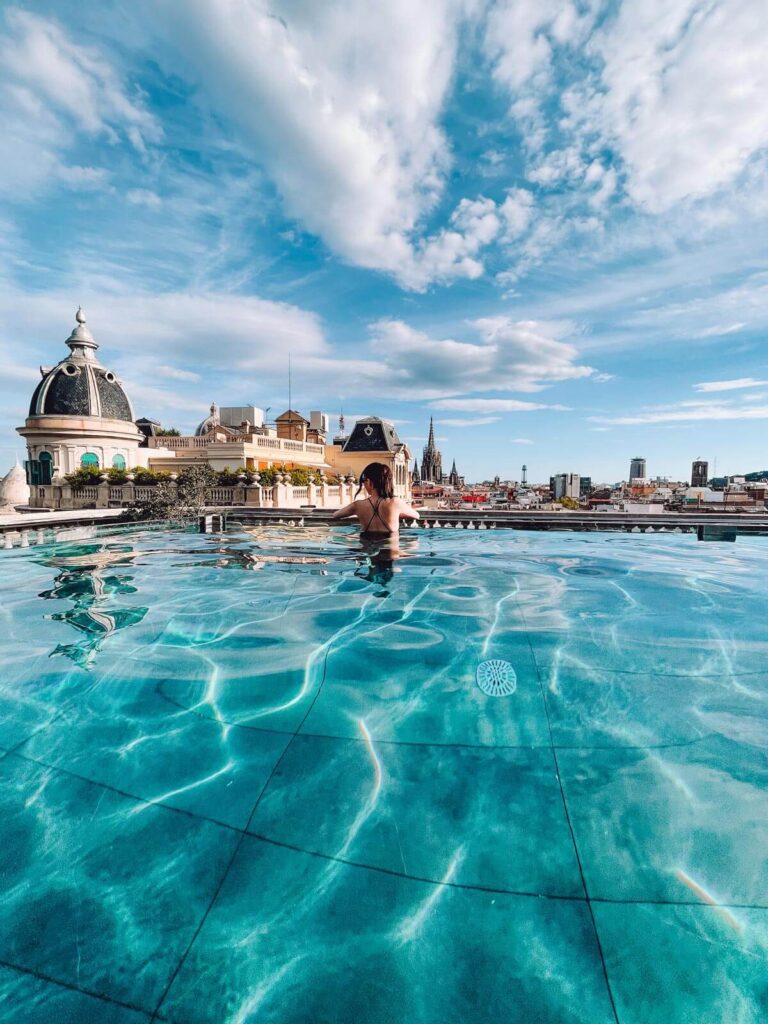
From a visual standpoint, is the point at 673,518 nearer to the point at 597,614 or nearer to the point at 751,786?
the point at 597,614

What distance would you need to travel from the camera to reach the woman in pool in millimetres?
9289

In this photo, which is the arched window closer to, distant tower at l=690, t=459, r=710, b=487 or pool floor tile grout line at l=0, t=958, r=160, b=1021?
pool floor tile grout line at l=0, t=958, r=160, b=1021

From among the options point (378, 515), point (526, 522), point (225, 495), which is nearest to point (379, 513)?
point (378, 515)

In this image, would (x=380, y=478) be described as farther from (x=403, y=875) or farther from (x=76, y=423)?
(x=76, y=423)

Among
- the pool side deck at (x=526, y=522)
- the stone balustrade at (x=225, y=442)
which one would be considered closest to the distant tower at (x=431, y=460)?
the stone balustrade at (x=225, y=442)

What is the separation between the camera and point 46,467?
36.5 meters

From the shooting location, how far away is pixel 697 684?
3.62 m

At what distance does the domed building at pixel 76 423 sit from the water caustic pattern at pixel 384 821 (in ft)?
124

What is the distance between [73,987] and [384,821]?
1.34 m

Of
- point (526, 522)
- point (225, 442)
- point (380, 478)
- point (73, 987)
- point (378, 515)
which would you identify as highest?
point (225, 442)

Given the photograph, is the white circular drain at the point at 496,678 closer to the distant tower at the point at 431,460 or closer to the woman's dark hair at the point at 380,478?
the woman's dark hair at the point at 380,478

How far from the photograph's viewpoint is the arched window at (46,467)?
3634 cm

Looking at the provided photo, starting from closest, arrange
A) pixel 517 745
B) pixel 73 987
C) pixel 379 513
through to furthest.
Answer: pixel 73 987 < pixel 517 745 < pixel 379 513

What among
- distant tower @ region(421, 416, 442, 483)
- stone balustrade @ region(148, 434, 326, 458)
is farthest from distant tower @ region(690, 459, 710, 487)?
stone balustrade @ region(148, 434, 326, 458)
